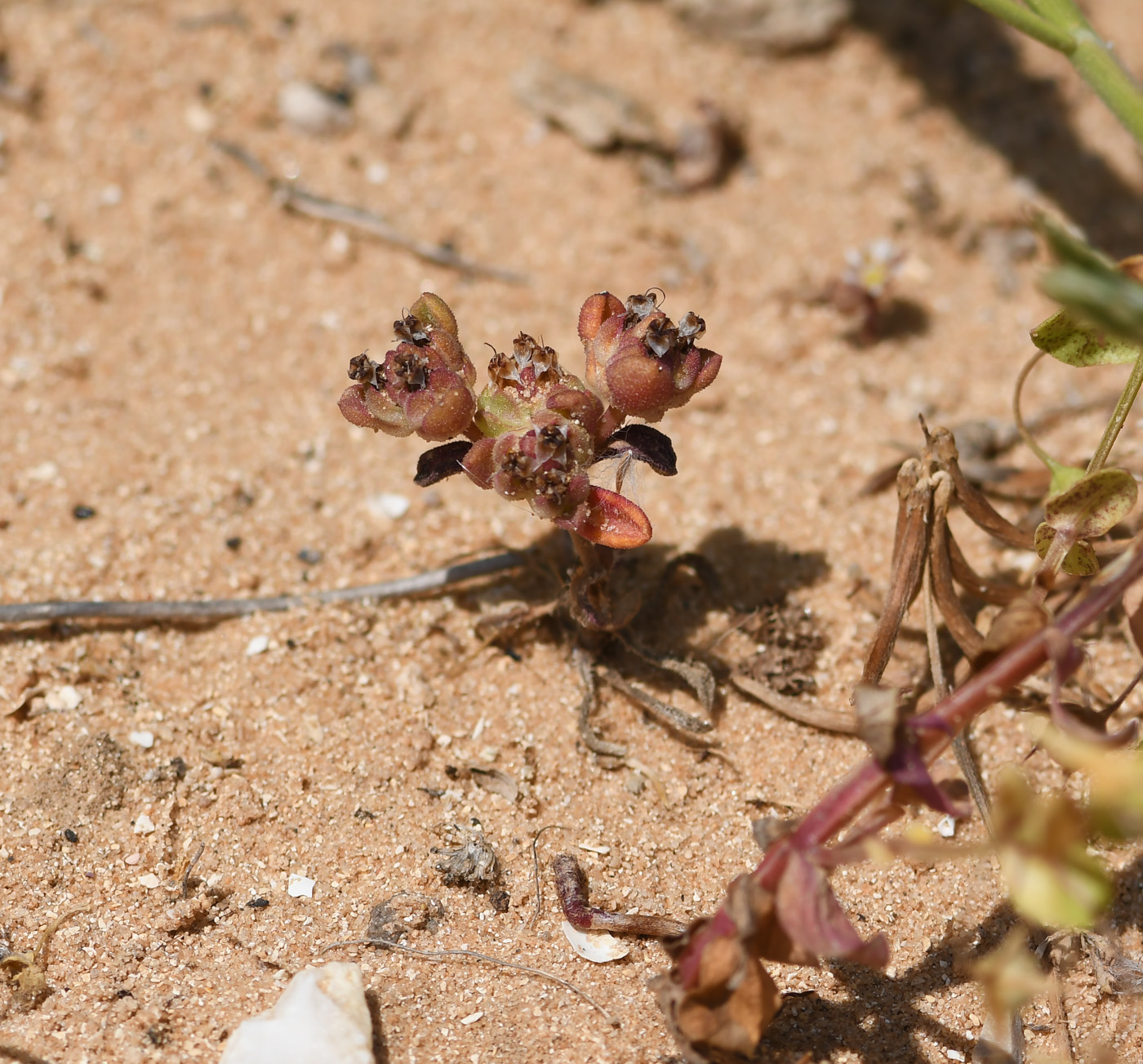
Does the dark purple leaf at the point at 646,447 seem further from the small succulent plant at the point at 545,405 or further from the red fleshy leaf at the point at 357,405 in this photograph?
the red fleshy leaf at the point at 357,405

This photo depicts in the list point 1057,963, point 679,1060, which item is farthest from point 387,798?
point 1057,963

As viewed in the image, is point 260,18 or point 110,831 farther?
point 260,18

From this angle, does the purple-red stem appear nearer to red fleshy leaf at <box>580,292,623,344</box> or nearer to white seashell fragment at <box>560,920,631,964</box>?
white seashell fragment at <box>560,920,631,964</box>

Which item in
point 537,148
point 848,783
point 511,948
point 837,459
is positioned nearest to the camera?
point 848,783

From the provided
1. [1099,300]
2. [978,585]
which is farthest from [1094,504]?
[1099,300]

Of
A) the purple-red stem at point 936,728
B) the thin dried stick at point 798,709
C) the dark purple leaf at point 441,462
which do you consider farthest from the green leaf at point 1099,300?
the thin dried stick at point 798,709

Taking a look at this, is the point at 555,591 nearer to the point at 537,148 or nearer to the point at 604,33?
the point at 537,148
